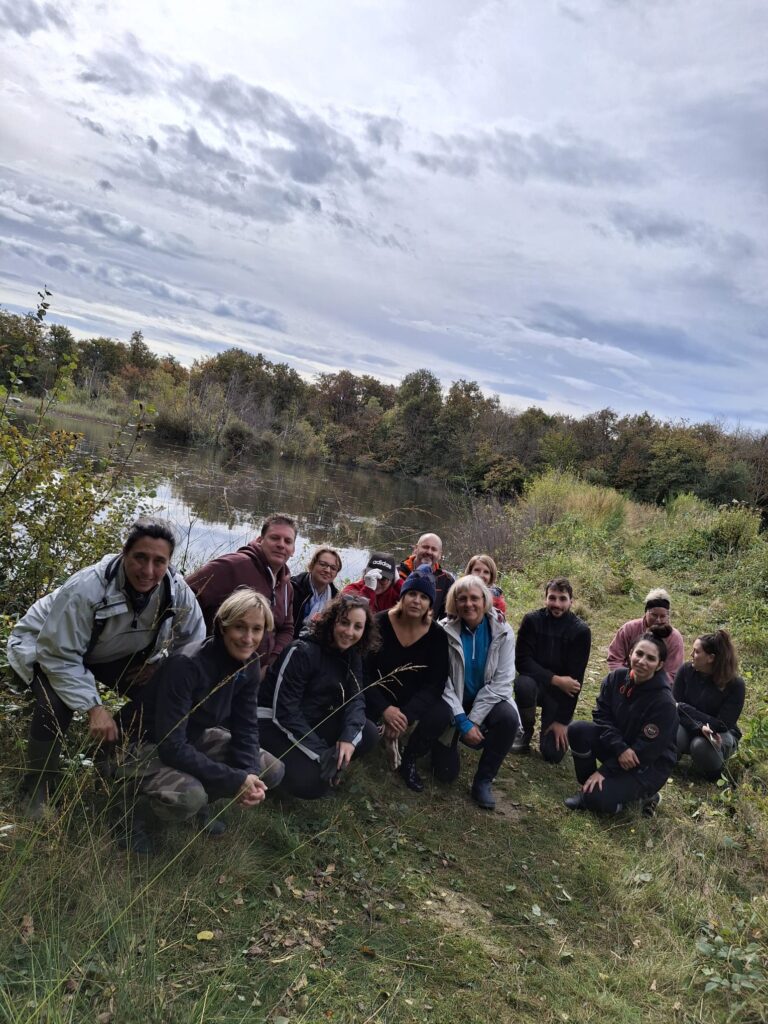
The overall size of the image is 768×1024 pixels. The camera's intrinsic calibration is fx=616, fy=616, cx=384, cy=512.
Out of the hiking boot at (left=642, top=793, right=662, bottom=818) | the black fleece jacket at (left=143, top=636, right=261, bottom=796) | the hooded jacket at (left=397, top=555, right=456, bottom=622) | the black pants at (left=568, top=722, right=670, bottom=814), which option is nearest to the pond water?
the black fleece jacket at (left=143, top=636, right=261, bottom=796)

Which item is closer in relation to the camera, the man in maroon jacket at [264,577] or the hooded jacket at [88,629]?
the hooded jacket at [88,629]

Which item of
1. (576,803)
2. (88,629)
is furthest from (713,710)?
(88,629)

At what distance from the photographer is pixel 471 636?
13.5 ft

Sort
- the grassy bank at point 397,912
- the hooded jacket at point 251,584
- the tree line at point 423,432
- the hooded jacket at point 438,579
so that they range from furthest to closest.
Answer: the tree line at point 423,432 < the hooded jacket at point 438,579 < the hooded jacket at point 251,584 < the grassy bank at point 397,912

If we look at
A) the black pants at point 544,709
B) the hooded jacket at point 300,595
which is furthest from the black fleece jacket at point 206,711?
the black pants at point 544,709

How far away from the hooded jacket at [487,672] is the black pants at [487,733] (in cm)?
5

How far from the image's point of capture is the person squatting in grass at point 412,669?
12.7ft

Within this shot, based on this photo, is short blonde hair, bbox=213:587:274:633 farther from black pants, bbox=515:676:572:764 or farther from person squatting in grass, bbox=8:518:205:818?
black pants, bbox=515:676:572:764

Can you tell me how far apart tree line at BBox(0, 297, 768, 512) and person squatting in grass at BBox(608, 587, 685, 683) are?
10.9 meters

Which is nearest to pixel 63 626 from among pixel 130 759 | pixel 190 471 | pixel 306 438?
pixel 130 759

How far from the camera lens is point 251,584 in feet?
12.3

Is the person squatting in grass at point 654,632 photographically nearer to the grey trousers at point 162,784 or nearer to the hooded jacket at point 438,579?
the hooded jacket at point 438,579

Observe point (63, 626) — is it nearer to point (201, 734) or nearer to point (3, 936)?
point (201, 734)

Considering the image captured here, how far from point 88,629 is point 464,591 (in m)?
2.27
